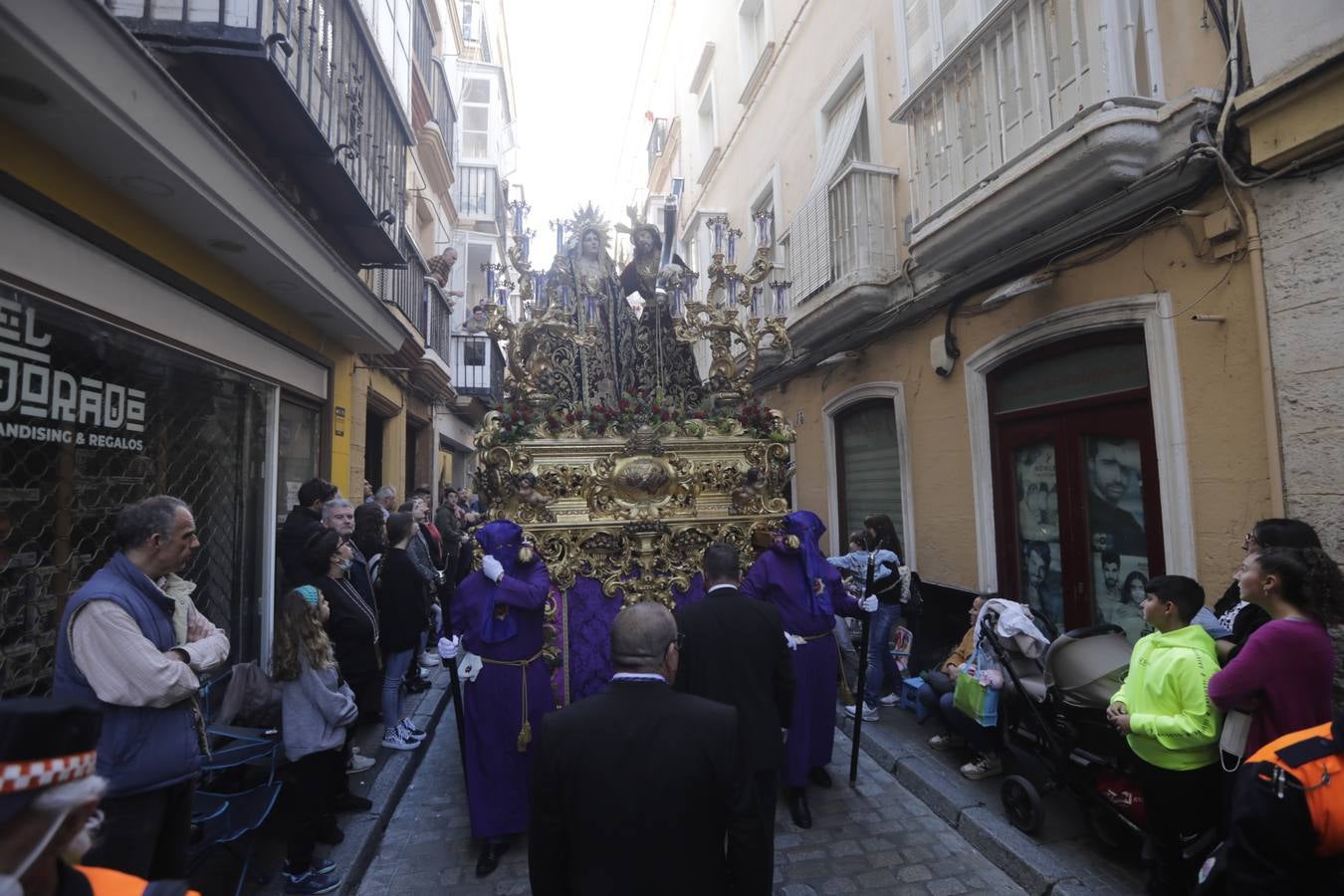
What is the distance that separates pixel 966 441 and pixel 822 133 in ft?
17.4

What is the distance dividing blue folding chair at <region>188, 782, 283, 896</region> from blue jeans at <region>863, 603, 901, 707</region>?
447 cm

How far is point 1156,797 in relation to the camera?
9.96 feet

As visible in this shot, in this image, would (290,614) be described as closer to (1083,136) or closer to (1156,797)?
(1156,797)

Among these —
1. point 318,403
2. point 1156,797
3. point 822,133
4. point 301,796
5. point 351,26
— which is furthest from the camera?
point 822,133

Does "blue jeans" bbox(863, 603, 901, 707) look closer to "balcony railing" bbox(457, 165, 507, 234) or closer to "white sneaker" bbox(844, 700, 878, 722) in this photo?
"white sneaker" bbox(844, 700, 878, 722)

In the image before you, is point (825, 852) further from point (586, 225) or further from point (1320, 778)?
point (586, 225)

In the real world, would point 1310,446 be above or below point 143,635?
above

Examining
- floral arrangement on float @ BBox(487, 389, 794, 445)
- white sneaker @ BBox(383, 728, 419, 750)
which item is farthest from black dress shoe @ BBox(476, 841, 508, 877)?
floral arrangement on float @ BBox(487, 389, 794, 445)

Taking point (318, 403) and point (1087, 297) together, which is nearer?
point (1087, 297)

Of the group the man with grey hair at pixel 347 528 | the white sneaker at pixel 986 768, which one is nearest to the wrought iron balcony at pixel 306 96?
the man with grey hair at pixel 347 528

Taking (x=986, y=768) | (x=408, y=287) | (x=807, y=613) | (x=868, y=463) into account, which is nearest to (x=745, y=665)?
(x=807, y=613)

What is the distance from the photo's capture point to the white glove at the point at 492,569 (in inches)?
159

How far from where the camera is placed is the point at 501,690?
4.08m

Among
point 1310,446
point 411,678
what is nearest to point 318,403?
point 411,678
